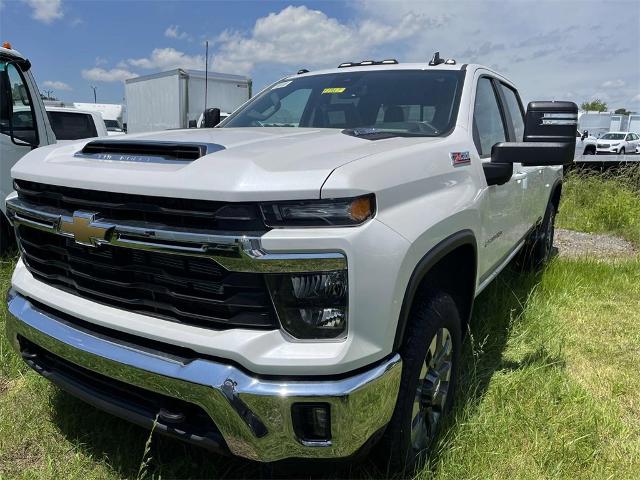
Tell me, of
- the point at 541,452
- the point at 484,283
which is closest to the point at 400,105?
the point at 484,283

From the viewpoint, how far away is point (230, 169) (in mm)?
1759

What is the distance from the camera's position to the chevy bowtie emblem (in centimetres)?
194

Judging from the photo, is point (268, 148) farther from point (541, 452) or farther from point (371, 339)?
point (541, 452)

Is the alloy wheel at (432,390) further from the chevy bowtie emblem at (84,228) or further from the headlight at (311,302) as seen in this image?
the chevy bowtie emblem at (84,228)

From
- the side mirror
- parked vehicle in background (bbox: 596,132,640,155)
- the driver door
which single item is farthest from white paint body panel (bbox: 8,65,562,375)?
parked vehicle in background (bbox: 596,132,640,155)

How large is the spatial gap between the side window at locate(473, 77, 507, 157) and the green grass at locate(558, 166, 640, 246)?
5138 millimetres

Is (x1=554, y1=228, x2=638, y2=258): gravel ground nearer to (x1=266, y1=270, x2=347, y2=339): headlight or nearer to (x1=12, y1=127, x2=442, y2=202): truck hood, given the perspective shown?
(x1=12, y1=127, x2=442, y2=202): truck hood

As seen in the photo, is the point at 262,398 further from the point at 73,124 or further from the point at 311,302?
the point at 73,124

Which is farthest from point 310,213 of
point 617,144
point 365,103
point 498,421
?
point 617,144

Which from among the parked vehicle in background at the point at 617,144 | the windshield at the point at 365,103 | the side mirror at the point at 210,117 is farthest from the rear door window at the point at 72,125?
the parked vehicle in background at the point at 617,144

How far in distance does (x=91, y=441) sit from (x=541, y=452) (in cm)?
206

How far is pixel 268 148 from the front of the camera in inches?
80.4

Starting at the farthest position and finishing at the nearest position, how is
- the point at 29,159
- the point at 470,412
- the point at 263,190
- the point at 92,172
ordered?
the point at 470,412 < the point at 29,159 < the point at 92,172 < the point at 263,190

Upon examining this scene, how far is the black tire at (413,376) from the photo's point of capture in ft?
6.75
